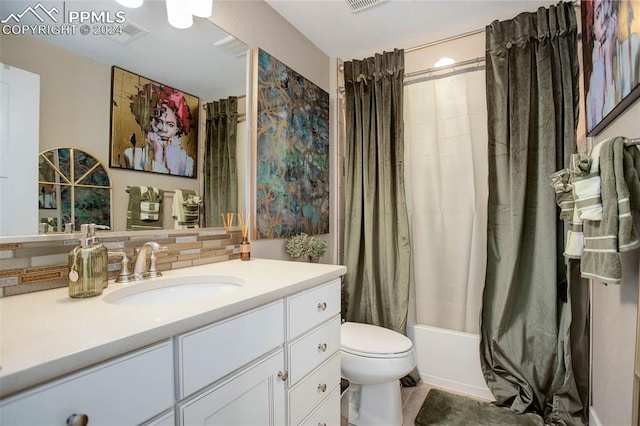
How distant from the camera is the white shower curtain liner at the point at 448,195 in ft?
6.51

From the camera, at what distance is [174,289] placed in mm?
1121

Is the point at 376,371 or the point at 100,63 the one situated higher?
the point at 100,63

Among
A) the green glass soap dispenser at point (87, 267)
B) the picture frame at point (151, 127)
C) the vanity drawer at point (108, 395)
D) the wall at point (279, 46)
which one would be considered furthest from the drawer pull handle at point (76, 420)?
the wall at point (279, 46)

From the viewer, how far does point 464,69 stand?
201cm

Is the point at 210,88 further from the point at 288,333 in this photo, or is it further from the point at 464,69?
the point at 464,69

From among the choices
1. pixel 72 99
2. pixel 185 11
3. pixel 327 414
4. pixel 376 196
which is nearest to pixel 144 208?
pixel 72 99

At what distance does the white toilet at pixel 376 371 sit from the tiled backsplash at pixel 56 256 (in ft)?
3.10

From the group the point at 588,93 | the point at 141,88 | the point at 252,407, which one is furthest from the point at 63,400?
the point at 588,93

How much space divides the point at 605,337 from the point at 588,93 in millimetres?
1133

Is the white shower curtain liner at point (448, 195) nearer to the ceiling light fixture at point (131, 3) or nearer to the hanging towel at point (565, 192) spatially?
the hanging towel at point (565, 192)

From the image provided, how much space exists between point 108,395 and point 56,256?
600mm

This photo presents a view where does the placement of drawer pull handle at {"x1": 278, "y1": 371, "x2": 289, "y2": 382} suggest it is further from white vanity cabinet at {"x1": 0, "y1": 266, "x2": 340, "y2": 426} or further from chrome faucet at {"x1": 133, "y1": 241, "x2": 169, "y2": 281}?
chrome faucet at {"x1": 133, "y1": 241, "x2": 169, "y2": 281}

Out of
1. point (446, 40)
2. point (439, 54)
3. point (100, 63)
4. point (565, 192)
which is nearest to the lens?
point (100, 63)

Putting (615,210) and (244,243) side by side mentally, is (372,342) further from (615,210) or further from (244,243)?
(615,210)
